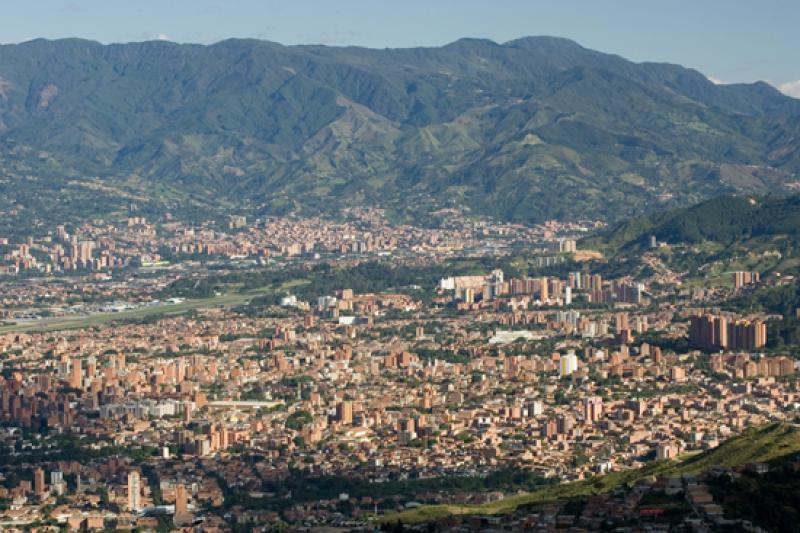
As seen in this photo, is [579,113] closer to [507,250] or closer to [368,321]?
[507,250]

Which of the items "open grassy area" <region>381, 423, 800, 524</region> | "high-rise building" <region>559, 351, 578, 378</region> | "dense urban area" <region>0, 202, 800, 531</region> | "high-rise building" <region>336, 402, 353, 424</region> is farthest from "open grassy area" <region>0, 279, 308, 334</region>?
"open grassy area" <region>381, 423, 800, 524</region>

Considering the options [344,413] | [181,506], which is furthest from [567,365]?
[181,506]

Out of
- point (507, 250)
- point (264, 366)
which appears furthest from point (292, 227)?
point (264, 366)

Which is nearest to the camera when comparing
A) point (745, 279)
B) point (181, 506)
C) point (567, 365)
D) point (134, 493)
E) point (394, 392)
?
point (181, 506)

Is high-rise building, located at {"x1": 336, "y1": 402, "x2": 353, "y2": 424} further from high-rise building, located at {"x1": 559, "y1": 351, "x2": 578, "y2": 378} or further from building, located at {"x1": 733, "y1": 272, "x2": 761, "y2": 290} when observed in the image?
building, located at {"x1": 733, "y1": 272, "x2": 761, "y2": 290}

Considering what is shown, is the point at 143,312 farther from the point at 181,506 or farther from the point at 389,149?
the point at 389,149
